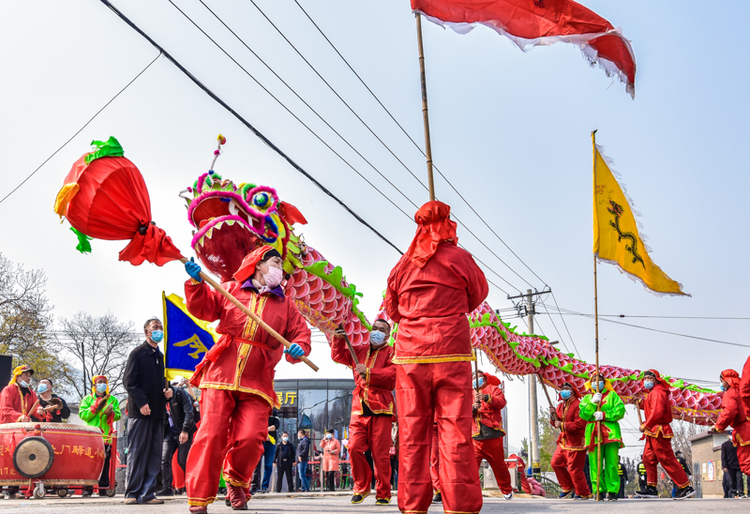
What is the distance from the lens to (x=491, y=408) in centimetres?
1038

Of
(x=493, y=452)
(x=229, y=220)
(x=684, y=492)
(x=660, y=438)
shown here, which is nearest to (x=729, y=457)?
(x=684, y=492)

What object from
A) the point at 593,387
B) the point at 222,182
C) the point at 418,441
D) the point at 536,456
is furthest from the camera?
the point at 536,456

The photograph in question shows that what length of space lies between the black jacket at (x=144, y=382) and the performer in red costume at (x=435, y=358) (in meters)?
3.51

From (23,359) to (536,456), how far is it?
71.5 ft

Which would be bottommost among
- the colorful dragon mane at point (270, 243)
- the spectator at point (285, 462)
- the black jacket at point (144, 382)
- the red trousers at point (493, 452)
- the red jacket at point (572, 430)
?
the spectator at point (285, 462)

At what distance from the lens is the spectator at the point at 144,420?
7199 mm

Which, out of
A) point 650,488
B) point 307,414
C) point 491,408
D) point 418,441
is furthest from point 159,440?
point 307,414

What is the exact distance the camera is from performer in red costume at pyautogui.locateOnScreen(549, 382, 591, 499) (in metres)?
11.0

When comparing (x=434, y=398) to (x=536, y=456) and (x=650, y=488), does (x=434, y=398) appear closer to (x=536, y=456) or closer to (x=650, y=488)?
(x=650, y=488)

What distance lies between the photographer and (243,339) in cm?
559

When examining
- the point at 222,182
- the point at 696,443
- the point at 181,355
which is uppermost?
the point at 222,182

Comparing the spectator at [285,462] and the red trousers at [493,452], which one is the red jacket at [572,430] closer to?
the red trousers at [493,452]

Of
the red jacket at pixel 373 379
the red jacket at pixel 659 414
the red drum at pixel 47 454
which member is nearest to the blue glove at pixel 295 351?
the red jacket at pixel 373 379

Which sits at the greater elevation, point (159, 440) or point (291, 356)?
point (291, 356)
